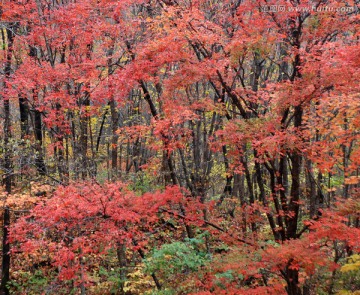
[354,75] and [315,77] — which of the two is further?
[315,77]

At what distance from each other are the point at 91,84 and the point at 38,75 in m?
1.73

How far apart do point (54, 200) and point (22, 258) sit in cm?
767

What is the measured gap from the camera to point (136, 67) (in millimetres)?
8836

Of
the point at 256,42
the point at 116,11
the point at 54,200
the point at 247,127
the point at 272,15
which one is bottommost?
the point at 54,200

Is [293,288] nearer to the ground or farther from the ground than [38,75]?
nearer to the ground

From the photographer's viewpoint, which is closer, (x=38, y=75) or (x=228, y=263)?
(x=228, y=263)

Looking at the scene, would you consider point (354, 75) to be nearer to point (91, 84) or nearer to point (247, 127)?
point (247, 127)

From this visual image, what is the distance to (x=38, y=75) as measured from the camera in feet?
34.2

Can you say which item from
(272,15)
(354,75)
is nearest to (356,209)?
(354,75)

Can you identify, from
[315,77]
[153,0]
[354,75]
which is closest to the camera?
[354,75]

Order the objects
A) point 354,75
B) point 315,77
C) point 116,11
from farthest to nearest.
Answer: point 116,11 → point 315,77 → point 354,75

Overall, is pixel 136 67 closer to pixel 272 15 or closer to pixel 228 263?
pixel 272 15

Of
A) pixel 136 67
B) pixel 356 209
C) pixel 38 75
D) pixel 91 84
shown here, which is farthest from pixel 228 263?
pixel 38 75

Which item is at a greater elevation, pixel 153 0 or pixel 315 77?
pixel 153 0
